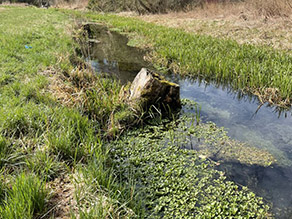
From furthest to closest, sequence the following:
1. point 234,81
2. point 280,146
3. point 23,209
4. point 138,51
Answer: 1. point 138,51
2. point 234,81
3. point 280,146
4. point 23,209

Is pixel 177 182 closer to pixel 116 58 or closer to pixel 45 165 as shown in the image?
pixel 45 165

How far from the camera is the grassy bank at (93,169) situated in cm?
213

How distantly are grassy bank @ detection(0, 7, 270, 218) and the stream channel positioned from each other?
0.23m

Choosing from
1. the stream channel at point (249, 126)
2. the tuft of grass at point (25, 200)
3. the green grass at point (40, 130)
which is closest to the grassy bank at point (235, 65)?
the stream channel at point (249, 126)

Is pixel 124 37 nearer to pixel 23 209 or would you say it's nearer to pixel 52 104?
pixel 52 104

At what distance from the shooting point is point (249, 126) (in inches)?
157

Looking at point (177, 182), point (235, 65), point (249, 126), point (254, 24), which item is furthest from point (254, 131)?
point (254, 24)

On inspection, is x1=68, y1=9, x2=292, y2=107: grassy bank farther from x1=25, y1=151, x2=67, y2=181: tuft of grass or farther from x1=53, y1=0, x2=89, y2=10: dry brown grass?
x1=53, y1=0, x2=89, y2=10: dry brown grass

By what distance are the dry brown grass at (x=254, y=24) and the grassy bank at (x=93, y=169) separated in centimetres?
582

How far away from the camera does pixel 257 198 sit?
2520 millimetres

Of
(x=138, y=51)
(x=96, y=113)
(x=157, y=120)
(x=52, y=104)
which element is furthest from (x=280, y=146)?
(x=138, y=51)

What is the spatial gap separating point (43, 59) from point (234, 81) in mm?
4864

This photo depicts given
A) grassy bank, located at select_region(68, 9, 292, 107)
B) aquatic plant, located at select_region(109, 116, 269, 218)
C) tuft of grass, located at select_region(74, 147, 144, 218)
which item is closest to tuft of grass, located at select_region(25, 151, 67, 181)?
tuft of grass, located at select_region(74, 147, 144, 218)

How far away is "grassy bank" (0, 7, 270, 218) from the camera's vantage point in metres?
2.13
